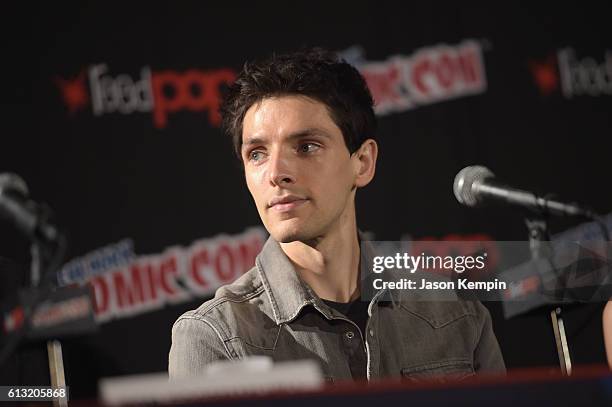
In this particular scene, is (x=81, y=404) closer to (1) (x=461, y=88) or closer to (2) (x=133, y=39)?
(2) (x=133, y=39)

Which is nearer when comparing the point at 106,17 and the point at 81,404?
the point at 81,404

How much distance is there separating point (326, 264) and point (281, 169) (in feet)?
1.04

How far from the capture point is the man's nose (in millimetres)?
2123

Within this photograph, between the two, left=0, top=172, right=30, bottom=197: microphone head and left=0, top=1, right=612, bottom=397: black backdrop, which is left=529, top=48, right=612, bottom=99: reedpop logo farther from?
left=0, top=172, right=30, bottom=197: microphone head

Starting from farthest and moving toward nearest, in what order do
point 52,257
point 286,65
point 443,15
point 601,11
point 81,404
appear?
point 601,11, point 443,15, point 286,65, point 52,257, point 81,404

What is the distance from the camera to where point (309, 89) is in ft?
7.39

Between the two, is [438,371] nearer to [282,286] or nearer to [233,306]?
[282,286]

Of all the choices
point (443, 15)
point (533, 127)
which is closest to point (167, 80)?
point (443, 15)

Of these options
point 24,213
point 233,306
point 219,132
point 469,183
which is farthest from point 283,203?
point 219,132

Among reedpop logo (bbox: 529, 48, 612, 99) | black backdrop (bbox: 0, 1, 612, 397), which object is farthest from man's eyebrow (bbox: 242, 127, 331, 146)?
reedpop logo (bbox: 529, 48, 612, 99)

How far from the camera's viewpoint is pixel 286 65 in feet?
7.50

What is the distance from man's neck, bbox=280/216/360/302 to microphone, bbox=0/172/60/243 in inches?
33.6

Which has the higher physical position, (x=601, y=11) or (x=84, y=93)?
(x=601, y=11)

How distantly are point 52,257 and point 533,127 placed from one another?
3.09 meters
